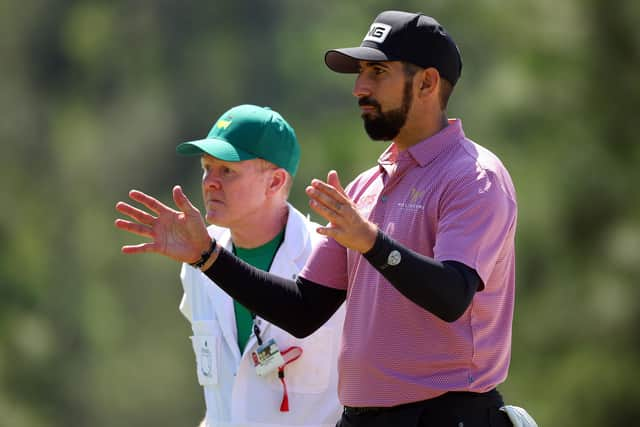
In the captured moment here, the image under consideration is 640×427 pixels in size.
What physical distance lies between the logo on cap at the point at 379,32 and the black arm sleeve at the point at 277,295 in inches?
31.9

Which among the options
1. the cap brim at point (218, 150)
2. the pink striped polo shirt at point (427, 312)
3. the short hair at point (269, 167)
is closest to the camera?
the pink striped polo shirt at point (427, 312)

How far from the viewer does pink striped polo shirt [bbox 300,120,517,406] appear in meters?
3.70

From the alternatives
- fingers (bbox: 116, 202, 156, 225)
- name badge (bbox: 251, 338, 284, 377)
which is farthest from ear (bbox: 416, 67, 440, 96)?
name badge (bbox: 251, 338, 284, 377)

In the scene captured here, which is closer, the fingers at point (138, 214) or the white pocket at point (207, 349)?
the fingers at point (138, 214)

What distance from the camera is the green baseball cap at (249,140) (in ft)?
16.5

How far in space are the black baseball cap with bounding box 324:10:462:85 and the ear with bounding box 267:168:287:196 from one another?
1144 mm

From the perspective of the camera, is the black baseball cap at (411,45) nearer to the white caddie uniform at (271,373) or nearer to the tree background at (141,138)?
the white caddie uniform at (271,373)

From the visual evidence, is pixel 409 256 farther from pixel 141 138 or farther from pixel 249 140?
pixel 141 138

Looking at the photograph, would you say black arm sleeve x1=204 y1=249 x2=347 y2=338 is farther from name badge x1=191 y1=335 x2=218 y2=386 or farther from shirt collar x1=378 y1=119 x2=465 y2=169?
name badge x1=191 y1=335 x2=218 y2=386

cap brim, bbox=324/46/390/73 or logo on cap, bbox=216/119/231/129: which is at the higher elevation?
cap brim, bbox=324/46/390/73

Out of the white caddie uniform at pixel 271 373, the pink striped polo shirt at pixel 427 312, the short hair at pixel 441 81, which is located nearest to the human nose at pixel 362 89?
the short hair at pixel 441 81

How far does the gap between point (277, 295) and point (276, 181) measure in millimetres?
1074

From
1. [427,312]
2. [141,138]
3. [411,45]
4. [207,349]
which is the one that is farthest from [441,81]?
[141,138]

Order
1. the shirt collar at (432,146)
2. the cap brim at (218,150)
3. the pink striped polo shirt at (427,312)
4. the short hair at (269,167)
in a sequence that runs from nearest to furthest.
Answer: the pink striped polo shirt at (427,312), the shirt collar at (432,146), the cap brim at (218,150), the short hair at (269,167)
